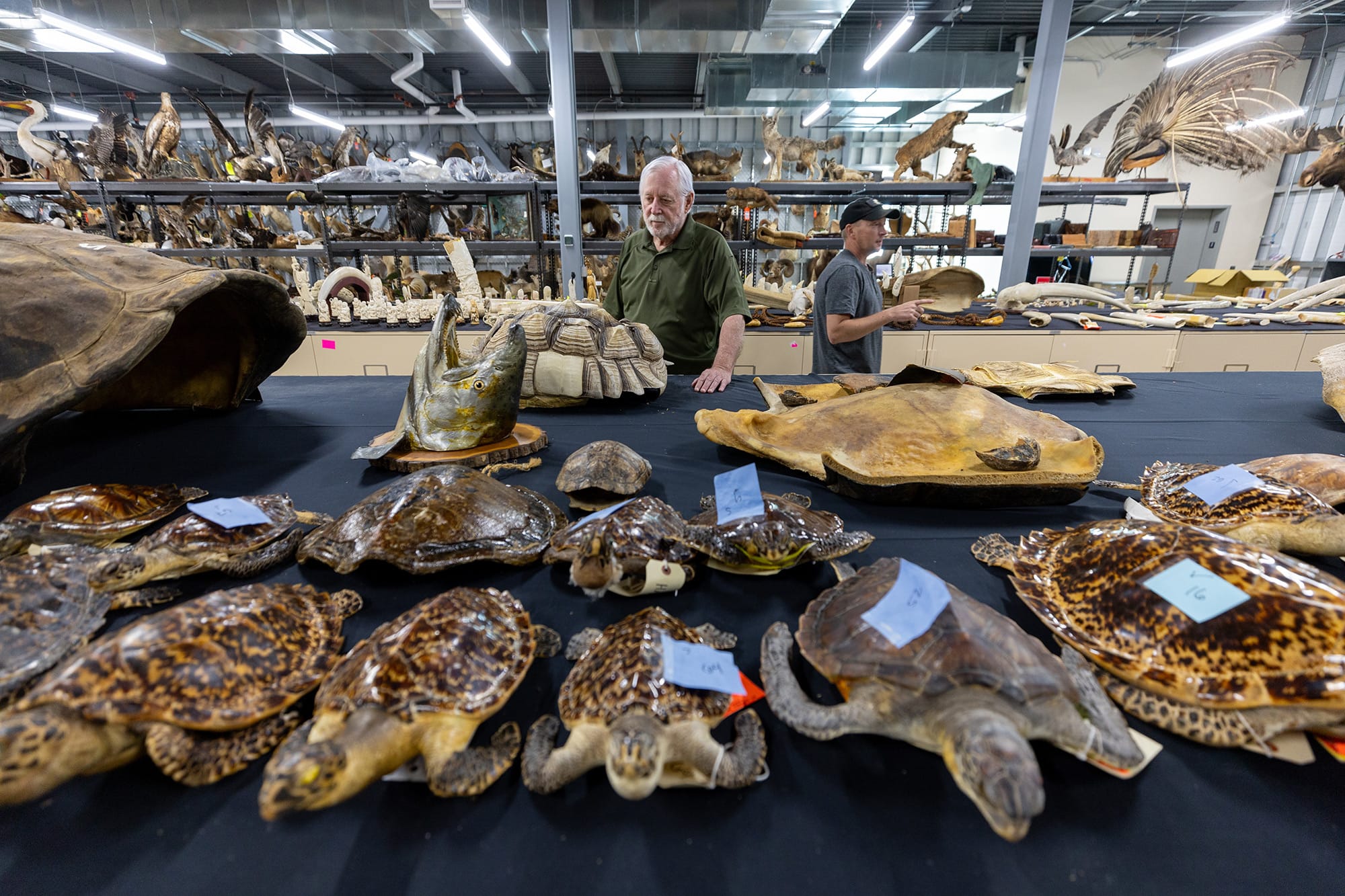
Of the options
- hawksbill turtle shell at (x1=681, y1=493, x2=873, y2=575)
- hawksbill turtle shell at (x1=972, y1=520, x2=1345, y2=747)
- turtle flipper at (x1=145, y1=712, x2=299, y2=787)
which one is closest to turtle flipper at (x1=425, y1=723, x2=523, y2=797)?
turtle flipper at (x1=145, y1=712, x2=299, y2=787)

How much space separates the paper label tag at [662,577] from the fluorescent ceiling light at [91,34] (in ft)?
25.1

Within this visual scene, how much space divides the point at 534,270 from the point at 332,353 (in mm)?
1881

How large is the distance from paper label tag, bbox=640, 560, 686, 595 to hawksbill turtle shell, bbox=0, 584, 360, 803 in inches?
21.3

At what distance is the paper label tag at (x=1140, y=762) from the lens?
702 millimetres

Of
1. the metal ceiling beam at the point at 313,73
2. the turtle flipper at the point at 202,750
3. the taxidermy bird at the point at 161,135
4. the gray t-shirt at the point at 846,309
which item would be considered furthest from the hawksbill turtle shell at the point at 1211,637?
the metal ceiling beam at the point at 313,73

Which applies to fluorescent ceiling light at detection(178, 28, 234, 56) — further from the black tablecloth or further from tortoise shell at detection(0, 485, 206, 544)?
the black tablecloth

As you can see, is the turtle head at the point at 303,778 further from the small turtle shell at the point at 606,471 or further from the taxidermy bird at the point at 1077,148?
the taxidermy bird at the point at 1077,148

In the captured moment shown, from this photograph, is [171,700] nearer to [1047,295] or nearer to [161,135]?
[1047,295]

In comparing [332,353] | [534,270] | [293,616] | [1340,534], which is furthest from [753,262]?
[293,616]

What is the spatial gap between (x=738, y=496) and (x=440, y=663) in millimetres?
640

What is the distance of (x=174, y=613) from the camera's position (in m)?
0.80

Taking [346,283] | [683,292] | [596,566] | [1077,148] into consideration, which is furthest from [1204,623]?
[1077,148]

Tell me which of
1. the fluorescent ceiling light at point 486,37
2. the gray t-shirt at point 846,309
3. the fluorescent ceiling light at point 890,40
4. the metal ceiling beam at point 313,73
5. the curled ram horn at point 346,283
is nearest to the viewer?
the gray t-shirt at point 846,309

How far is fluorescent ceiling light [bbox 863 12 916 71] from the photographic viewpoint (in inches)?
206
